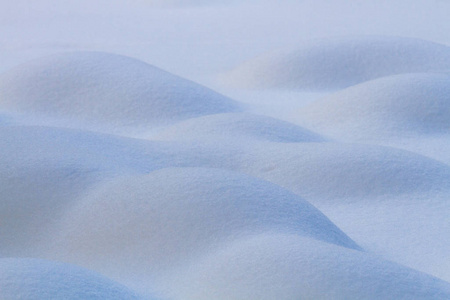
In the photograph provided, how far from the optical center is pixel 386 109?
202 cm

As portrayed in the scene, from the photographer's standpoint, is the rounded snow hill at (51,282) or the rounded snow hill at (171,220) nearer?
the rounded snow hill at (51,282)

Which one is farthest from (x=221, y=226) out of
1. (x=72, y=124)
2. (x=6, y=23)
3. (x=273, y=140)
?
(x=6, y=23)

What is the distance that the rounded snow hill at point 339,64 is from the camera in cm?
247

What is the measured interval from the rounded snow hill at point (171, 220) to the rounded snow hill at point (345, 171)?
0.23m

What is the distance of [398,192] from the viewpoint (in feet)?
4.88

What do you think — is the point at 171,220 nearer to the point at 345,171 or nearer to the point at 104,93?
the point at 345,171

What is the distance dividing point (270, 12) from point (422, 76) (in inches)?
64.3

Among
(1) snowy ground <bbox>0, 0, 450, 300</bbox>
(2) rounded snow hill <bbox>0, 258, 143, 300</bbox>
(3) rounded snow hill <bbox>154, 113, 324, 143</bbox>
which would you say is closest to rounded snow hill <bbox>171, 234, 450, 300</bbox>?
(1) snowy ground <bbox>0, 0, 450, 300</bbox>

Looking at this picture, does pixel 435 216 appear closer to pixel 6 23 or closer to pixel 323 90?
pixel 323 90

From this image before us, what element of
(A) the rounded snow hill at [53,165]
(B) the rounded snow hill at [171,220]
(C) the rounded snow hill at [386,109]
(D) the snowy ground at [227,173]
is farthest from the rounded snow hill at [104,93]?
(B) the rounded snow hill at [171,220]

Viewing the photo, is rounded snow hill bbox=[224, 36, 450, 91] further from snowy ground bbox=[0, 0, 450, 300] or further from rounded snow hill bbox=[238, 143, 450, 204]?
rounded snow hill bbox=[238, 143, 450, 204]

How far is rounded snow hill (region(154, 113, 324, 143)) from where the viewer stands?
1735 millimetres

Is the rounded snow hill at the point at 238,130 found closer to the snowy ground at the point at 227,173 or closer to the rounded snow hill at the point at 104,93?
the snowy ground at the point at 227,173

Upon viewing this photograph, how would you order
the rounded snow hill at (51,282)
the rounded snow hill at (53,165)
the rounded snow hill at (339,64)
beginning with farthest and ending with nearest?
the rounded snow hill at (339,64) < the rounded snow hill at (53,165) < the rounded snow hill at (51,282)
